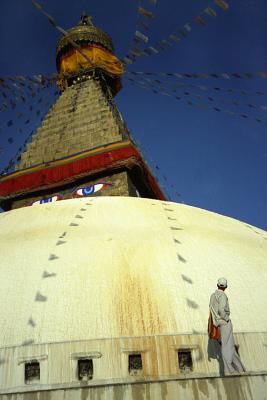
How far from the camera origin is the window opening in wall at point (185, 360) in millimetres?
3879

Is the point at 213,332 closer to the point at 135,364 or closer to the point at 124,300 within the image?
the point at 135,364

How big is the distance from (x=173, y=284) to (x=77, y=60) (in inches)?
604

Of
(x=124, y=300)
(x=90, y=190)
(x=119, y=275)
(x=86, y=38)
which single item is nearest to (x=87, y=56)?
(x=86, y=38)

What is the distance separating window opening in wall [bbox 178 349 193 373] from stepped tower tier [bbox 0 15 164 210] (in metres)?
7.08

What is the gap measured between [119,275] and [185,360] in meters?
1.11

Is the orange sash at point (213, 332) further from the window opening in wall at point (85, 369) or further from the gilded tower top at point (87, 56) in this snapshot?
the gilded tower top at point (87, 56)

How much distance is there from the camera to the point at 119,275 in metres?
4.47

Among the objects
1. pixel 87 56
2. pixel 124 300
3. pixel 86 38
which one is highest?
pixel 86 38

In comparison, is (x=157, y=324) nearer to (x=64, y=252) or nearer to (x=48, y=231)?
(x=64, y=252)

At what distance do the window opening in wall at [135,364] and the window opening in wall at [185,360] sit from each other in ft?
1.26

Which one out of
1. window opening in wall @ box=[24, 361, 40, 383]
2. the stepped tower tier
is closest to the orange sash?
window opening in wall @ box=[24, 361, 40, 383]

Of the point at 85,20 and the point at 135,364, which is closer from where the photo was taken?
the point at 135,364

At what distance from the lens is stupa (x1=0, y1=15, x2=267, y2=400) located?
3.55 metres

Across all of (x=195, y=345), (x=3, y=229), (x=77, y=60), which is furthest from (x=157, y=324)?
(x=77, y=60)
